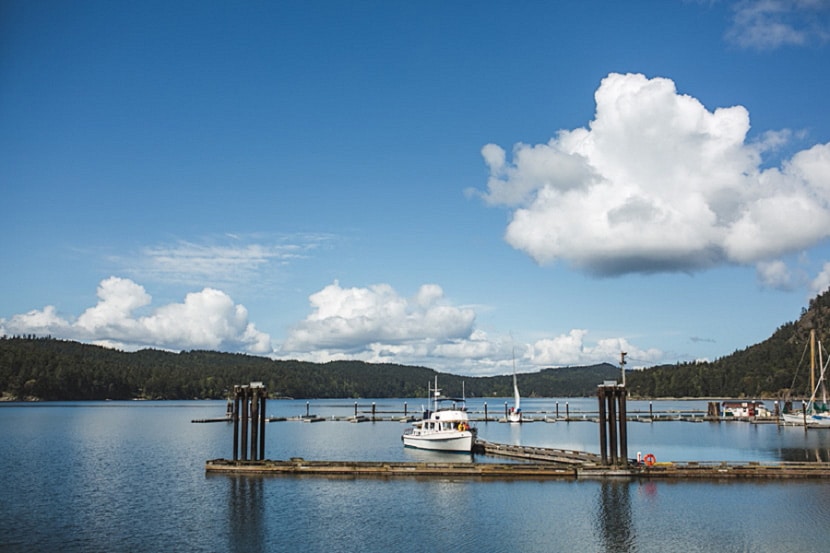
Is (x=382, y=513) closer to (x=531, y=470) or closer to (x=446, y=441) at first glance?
(x=531, y=470)

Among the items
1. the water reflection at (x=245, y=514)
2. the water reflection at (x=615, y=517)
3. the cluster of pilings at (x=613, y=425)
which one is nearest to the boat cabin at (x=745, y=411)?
the cluster of pilings at (x=613, y=425)

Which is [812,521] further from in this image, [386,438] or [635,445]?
[386,438]

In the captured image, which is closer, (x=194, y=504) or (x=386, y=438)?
(x=194, y=504)

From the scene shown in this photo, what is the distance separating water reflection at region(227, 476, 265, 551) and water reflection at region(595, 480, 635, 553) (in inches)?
720

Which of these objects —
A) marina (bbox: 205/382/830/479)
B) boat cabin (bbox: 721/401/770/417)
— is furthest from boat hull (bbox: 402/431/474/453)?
boat cabin (bbox: 721/401/770/417)

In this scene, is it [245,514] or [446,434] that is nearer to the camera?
[245,514]

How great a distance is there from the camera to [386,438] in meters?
108

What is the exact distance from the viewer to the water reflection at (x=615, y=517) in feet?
123

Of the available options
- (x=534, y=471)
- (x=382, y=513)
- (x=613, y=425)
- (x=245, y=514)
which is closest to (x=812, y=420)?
(x=613, y=425)

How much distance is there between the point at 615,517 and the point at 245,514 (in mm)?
22605

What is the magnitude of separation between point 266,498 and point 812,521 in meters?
34.0

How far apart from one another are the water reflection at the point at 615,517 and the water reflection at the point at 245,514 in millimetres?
18289

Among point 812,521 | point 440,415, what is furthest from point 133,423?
Answer: point 812,521

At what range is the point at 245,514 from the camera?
145 feet
